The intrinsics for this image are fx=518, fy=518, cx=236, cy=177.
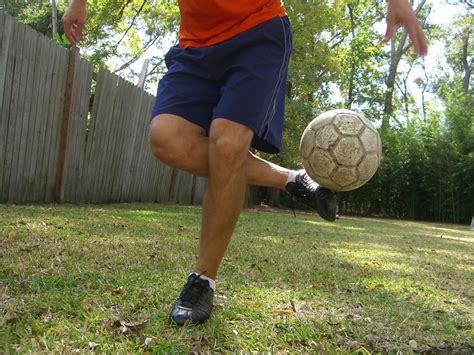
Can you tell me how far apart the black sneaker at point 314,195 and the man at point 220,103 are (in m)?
0.31

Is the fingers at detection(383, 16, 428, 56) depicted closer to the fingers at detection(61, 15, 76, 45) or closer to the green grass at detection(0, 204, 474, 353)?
the green grass at detection(0, 204, 474, 353)

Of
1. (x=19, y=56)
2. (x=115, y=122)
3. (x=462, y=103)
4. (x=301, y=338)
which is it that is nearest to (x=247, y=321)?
(x=301, y=338)

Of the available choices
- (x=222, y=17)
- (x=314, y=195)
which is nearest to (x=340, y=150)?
(x=314, y=195)

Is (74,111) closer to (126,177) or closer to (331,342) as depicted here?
(126,177)

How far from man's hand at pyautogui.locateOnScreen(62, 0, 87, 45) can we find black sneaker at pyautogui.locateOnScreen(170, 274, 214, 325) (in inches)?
63.6

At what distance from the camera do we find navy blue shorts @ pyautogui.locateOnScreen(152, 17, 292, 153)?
90.4 inches

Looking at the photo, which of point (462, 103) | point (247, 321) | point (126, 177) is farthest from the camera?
point (462, 103)

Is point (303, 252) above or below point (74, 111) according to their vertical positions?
below

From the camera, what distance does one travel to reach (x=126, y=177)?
9.02 m

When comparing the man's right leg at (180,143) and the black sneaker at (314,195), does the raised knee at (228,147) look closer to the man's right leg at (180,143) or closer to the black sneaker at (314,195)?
the man's right leg at (180,143)

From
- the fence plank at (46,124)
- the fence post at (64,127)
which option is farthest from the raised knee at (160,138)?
the fence post at (64,127)

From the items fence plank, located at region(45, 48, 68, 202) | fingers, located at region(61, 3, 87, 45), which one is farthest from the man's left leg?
fence plank, located at region(45, 48, 68, 202)

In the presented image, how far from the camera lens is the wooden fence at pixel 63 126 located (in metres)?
5.94

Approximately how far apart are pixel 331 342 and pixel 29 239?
252cm
